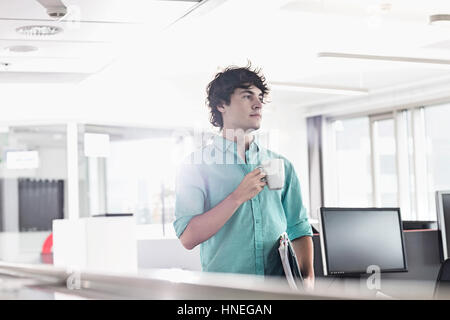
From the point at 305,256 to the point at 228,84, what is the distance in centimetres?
45

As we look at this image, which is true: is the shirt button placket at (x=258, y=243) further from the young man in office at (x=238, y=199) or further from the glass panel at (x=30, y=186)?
the glass panel at (x=30, y=186)

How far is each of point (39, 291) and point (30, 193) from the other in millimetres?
7282

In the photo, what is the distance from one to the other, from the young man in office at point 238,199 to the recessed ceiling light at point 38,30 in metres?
2.40

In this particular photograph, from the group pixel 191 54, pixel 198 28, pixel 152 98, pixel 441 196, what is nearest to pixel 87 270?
pixel 441 196

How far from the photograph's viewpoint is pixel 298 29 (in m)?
5.90

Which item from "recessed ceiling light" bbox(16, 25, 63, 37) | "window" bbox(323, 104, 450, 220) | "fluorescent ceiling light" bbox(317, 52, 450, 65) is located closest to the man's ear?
"recessed ceiling light" bbox(16, 25, 63, 37)

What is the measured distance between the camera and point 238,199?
1416 millimetres

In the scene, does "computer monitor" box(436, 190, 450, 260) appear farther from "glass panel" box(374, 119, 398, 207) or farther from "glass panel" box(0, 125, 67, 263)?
"glass panel" box(374, 119, 398, 207)

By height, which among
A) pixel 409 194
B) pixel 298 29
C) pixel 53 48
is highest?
pixel 298 29

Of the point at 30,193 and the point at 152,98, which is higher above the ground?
the point at 152,98

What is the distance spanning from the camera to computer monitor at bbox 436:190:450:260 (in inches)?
137

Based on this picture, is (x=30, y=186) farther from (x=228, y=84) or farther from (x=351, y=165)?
(x=228, y=84)

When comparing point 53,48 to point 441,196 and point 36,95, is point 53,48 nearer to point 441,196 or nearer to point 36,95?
point 441,196

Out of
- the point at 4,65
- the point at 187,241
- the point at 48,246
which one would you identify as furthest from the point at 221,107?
the point at 48,246
